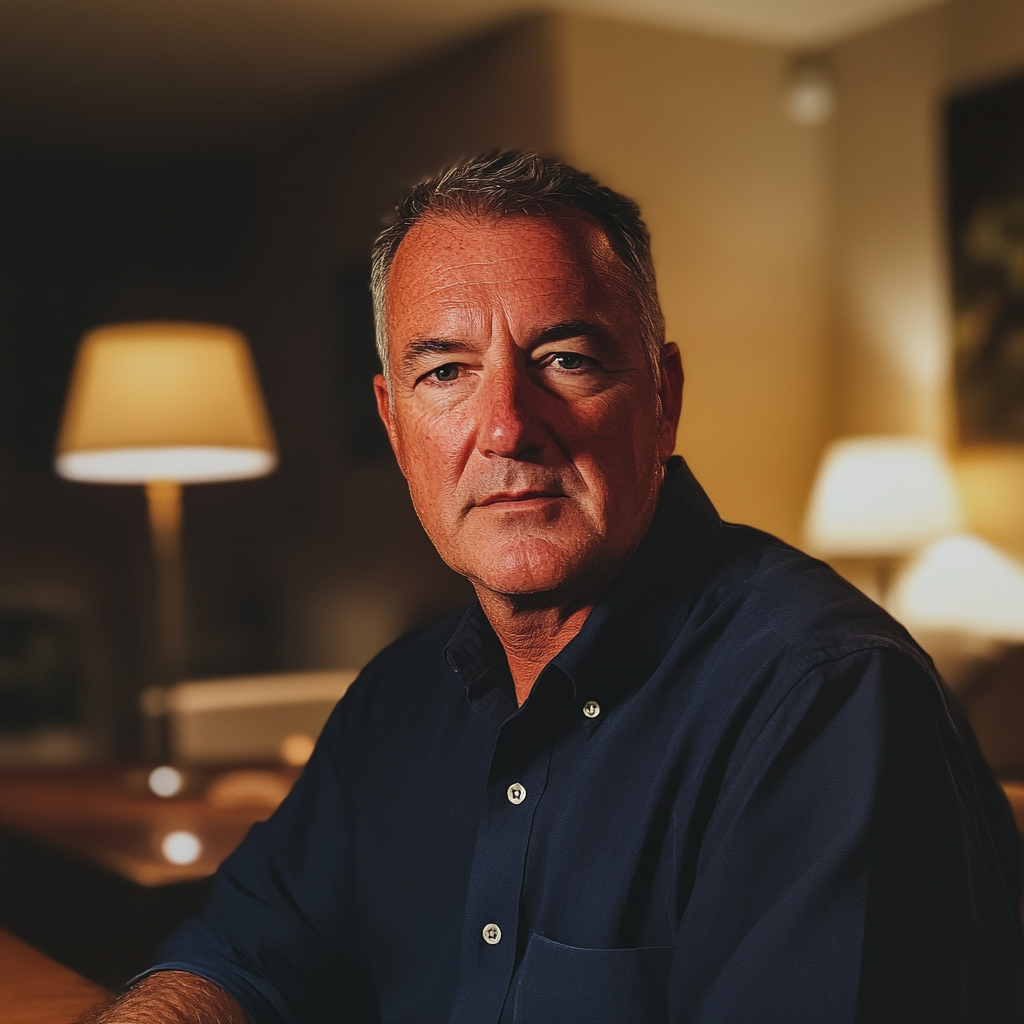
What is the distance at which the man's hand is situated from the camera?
100 centimetres

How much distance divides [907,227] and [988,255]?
41 centimetres

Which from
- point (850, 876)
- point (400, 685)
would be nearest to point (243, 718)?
point (400, 685)

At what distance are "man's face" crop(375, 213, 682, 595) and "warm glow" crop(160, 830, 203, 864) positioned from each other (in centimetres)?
87

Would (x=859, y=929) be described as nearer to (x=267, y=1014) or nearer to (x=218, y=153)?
(x=267, y=1014)

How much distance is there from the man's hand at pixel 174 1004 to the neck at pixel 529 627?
381 millimetres

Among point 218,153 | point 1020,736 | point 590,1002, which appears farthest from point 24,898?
point 218,153

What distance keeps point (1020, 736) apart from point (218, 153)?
437 centimetres

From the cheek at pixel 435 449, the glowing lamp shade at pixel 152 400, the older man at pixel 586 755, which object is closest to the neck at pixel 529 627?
the older man at pixel 586 755

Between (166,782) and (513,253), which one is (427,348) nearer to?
(513,253)

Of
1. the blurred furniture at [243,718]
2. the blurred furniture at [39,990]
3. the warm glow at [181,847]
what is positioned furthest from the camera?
the blurred furniture at [243,718]

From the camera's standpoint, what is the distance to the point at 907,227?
13.5ft

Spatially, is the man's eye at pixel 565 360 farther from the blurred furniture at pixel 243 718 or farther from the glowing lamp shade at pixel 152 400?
the blurred furniture at pixel 243 718

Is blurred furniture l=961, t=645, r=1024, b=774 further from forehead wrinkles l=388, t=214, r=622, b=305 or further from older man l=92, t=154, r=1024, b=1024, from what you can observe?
forehead wrinkles l=388, t=214, r=622, b=305

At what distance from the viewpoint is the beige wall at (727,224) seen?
3.93m
